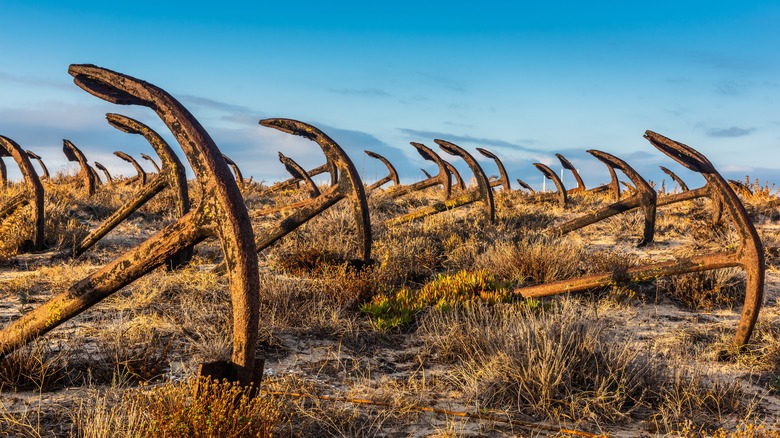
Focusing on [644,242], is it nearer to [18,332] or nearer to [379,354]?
[379,354]

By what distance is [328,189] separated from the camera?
5867 mm

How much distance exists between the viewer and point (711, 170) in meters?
4.33

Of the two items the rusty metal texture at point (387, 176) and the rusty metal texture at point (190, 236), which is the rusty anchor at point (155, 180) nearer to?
the rusty metal texture at point (190, 236)

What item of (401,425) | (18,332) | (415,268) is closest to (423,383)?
(401,425)

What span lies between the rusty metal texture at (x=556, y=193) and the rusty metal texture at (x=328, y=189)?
724cm

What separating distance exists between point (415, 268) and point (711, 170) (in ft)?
12.8

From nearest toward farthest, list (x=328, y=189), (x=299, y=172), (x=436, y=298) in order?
1. (x=436, y=298)
2. (x=328, y=189)
3. (x=299, y=172)

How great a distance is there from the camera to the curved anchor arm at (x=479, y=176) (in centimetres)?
1003

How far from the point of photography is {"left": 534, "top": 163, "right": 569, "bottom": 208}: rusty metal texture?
12234mm

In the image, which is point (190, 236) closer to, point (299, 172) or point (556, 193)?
point (299, 172)

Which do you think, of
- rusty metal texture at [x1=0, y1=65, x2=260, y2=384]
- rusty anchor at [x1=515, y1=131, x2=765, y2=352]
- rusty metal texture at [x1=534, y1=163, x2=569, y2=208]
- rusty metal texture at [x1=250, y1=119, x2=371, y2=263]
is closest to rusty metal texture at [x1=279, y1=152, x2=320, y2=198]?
rusty metal texture at [x1=534, y1=163, x2=569, y2=208]

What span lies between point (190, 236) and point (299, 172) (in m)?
9.72

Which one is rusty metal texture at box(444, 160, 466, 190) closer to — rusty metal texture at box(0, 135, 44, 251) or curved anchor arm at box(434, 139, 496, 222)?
curved anchor arm at box(434, 139, 496, 222)

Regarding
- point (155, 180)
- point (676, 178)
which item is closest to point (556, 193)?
point (676, 178)
